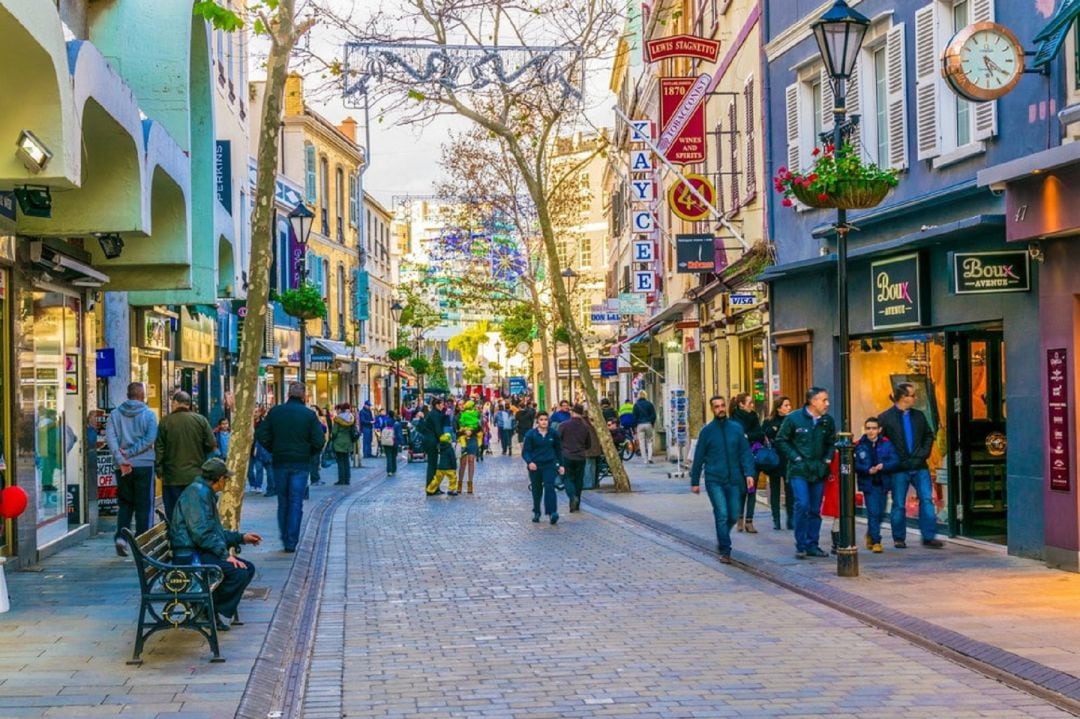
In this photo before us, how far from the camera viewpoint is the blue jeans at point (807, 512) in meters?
15.0

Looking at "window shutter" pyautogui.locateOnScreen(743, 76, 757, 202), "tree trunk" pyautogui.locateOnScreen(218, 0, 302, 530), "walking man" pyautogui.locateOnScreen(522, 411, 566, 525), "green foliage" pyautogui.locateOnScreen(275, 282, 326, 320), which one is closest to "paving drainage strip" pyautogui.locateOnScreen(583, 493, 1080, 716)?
"tree trunk" pyautogui.locateOnScreen(218, 0, 302, 530)

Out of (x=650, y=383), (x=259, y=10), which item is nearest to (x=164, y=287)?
(x=259, y=10)

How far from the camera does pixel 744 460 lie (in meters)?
15.4

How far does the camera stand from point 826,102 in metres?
20.2

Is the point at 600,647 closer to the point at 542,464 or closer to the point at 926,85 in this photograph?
the point at 926,85

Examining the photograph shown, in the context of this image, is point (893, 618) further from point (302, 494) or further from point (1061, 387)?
point (302, 494)

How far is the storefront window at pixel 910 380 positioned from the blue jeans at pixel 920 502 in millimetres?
1065

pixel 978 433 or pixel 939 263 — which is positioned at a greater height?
pixel 939 263

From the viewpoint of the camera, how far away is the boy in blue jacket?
15359mm

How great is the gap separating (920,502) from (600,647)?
263 inches

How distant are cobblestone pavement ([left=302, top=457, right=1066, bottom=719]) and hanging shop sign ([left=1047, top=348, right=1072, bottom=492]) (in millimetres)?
2973

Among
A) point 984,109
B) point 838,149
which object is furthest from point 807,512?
point 984,109

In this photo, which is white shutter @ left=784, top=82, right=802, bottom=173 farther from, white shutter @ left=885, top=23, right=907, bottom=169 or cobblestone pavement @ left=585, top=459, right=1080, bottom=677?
cobblestone pavement @ left=585, top=459, right=1080, bottom=677

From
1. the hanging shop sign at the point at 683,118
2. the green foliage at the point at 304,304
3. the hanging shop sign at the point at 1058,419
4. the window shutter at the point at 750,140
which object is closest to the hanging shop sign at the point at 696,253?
the window shutter at the point at 750,140
